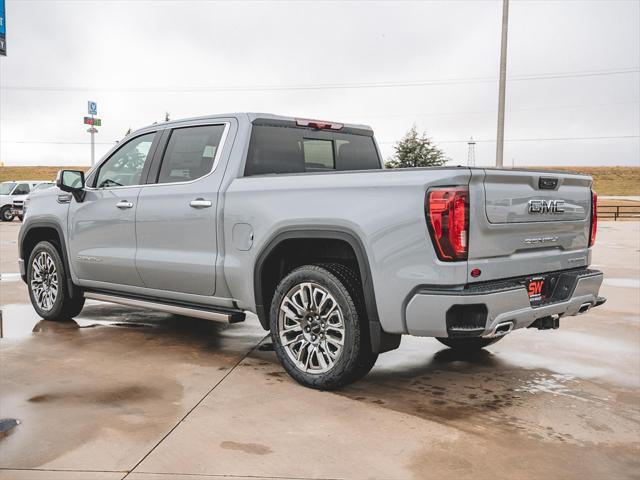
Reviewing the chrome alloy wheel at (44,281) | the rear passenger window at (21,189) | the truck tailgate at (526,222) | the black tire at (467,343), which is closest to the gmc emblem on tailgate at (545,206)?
the truck tailgate at (526,222)

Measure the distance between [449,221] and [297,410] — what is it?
1.50m

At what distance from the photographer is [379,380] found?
5.02 meters

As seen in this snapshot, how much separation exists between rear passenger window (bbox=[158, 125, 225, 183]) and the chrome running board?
104 cm

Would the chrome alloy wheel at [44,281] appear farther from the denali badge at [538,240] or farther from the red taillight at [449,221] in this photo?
the denali badge at [538,240]

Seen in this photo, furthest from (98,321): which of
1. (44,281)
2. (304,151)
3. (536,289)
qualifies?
(536,289)

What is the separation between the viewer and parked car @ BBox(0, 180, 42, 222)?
29.3 m

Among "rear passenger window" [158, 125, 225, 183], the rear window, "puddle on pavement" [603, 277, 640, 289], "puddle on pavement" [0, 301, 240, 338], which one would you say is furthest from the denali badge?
"puddle on pavement" [603, 277, 640, 289]

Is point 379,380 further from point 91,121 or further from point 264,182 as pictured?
point 91,121

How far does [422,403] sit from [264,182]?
6.15 ft

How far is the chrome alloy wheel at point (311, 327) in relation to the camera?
457cm

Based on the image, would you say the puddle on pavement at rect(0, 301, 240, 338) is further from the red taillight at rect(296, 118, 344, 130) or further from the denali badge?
the denali badge

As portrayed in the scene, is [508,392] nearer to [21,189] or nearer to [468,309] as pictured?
[468,309]

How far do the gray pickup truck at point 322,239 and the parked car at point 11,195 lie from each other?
25090 millimetres

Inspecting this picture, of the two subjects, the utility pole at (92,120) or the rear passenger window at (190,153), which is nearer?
the rear passenger window at (190,153)
